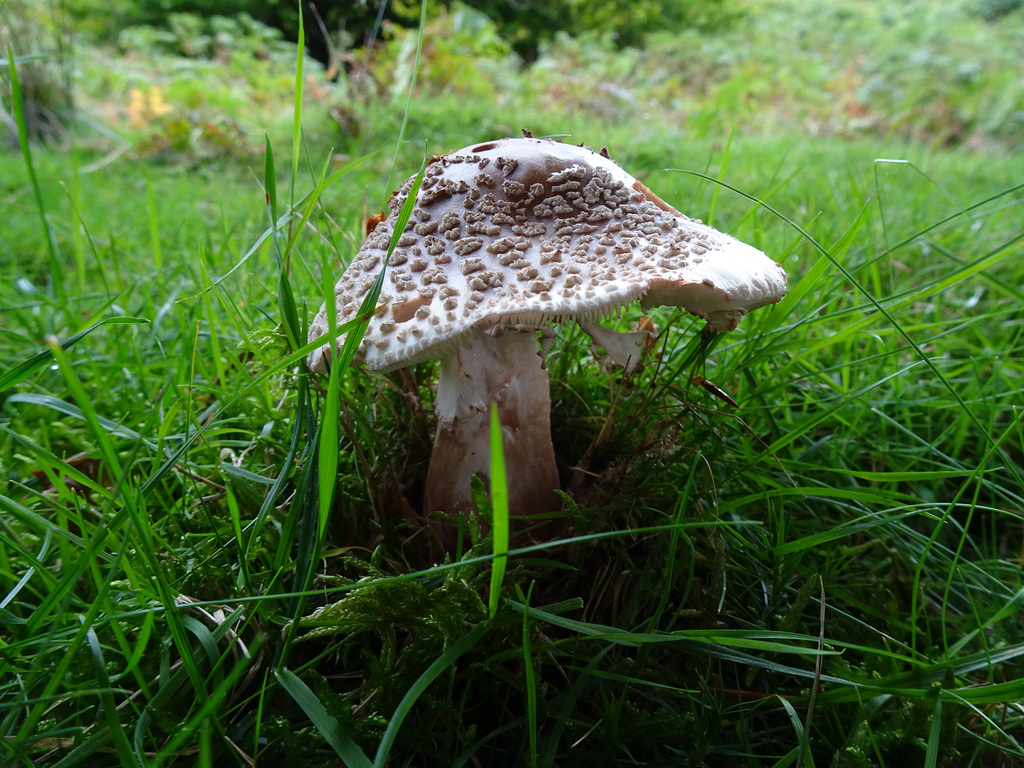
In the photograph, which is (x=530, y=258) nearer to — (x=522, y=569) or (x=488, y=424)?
(x=488, y=424)

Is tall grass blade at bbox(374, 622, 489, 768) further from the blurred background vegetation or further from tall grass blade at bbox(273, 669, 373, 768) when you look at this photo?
the blurred background vegetation

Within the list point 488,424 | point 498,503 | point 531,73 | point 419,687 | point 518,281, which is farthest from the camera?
point 531,73

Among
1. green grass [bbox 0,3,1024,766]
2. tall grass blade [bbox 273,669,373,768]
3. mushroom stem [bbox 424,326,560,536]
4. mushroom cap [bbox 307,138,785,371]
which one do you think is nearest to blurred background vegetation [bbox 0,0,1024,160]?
green grass [bbox 0,3,1024,766]

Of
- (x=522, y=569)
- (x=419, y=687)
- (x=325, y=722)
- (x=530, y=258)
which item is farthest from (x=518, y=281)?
(x=325, y=722)

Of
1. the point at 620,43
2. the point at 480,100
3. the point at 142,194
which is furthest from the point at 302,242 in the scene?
the point at 620,43

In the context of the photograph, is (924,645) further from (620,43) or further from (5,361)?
(620,43)

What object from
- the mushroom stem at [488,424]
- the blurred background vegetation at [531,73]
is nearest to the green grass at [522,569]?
the mushroom stem at [488,424]

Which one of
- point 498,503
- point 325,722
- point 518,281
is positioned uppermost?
point 518,281
